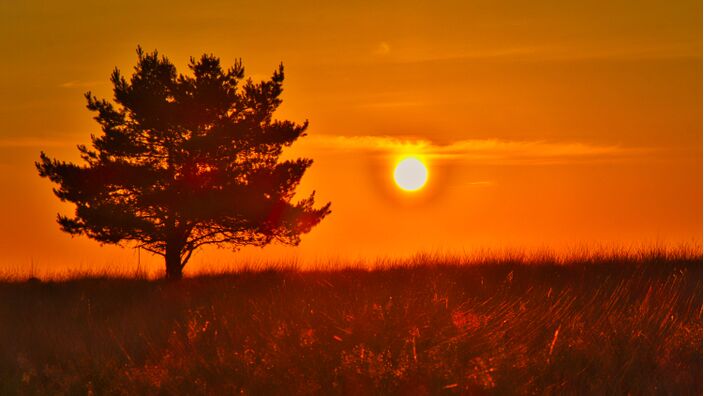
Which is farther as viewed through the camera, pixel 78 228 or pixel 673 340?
pixel 78 228

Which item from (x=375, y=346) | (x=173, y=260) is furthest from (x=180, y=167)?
(x=375, y=346)

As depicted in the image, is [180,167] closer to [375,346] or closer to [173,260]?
[173,260]

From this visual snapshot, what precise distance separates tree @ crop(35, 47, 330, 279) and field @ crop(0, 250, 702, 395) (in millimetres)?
7987

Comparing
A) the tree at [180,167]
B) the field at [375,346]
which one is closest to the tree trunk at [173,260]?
the tree at [180,167]

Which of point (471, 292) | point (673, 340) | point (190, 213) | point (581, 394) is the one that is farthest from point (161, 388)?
point (190, 213)

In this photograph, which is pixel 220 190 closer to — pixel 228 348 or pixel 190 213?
pixel 190 213

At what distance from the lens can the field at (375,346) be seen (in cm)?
764

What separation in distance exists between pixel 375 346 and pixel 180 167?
15704 mm

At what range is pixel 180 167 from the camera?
912 inches

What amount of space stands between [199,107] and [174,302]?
8.86 metres

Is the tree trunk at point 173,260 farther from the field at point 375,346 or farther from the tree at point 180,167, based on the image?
the field at point 375,346

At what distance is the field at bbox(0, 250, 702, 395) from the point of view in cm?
764

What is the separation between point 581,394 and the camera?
7461mm

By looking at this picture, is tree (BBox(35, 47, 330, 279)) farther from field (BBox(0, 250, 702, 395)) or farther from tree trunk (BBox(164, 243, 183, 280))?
field (BBox(0, 250, 702, 395))
